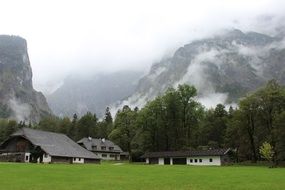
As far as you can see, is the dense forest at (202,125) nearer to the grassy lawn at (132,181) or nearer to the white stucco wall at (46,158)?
the white stucco wall at (46,158)

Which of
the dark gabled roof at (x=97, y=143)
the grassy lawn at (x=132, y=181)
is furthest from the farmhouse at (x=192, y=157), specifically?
the grassy lawn at (x=132, y=181)

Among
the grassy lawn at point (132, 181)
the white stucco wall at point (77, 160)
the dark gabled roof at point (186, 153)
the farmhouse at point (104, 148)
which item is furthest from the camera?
the farmhouse at point (104, 148)

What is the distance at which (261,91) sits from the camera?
90.2 m

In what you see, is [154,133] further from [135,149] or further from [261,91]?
[261,91]

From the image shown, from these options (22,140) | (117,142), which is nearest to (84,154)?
(22,140)

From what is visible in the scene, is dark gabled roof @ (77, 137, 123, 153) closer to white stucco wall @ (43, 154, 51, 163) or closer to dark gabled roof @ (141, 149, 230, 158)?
dark gabled roof @ (141, 149, 230, 158)

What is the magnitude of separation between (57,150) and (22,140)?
29.2 feet

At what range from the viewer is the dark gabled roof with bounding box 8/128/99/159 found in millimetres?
87250

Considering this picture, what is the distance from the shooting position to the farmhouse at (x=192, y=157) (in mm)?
95312

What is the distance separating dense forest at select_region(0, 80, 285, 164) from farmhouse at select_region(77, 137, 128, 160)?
2.52m

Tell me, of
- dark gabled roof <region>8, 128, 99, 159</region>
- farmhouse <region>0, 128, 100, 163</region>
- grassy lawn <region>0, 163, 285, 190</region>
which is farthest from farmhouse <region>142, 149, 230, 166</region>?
grassy lawn <region>0, 163, 285, 190</region>

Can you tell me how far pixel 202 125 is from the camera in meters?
121

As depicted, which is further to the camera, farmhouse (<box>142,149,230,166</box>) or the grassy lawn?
farmhouse (<box>142,149,230,166</box>)

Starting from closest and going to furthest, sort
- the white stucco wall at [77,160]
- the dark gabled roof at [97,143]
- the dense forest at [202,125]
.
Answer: the dense forest at [202,125], the white stucco wall at [77,160], the dark gabled roof at [97,143]
